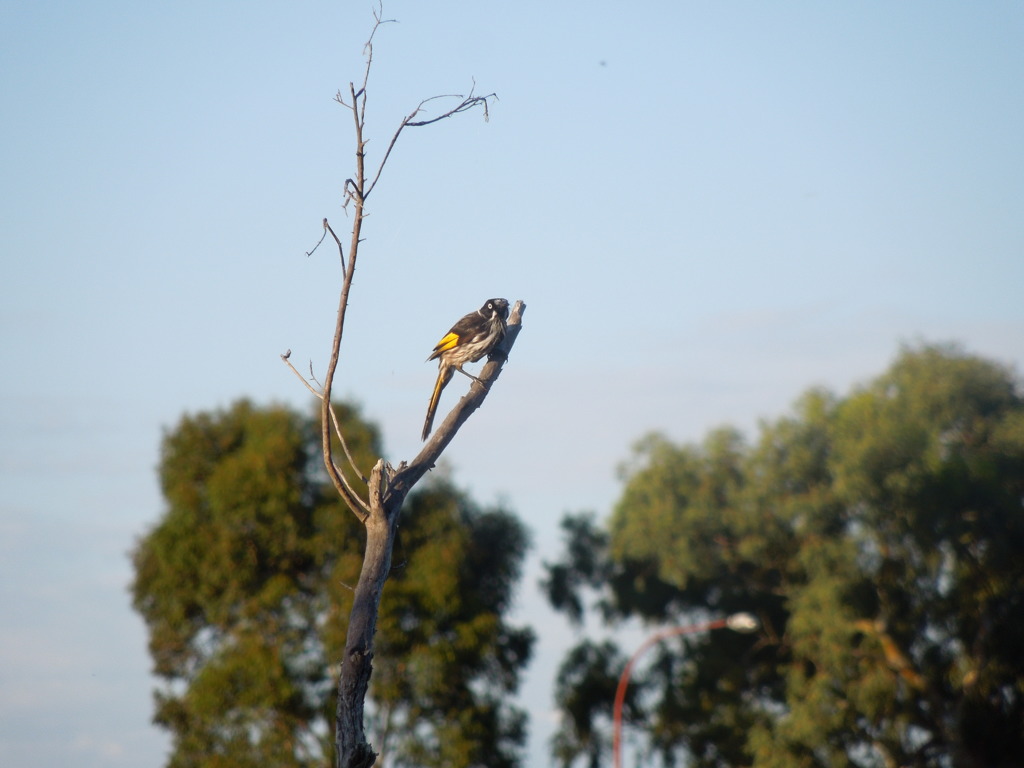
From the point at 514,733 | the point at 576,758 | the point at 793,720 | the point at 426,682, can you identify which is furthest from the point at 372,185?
the point at 576,758

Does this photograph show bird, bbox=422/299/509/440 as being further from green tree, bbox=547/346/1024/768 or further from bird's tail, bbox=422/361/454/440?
green tree, bbox=547/346/1024/768

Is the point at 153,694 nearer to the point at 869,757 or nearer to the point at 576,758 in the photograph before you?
the point at 576,758

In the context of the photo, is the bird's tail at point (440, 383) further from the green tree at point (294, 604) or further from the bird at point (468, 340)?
the green tree at point (294, 604)

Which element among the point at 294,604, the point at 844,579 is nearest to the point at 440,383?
the point at 294,604

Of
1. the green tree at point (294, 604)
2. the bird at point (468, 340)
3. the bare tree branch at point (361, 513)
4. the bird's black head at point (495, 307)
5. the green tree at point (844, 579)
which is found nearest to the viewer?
the bare tree branch at point (361, 513)

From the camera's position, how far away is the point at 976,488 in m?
31.5

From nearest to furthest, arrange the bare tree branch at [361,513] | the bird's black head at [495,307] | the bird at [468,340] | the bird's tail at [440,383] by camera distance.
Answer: the bare tree branch at [361,513]
the bird's tail at [440,383]
the bird at [468,340]
the bird's black head at [495,307]

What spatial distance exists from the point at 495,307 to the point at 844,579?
22.7 metres

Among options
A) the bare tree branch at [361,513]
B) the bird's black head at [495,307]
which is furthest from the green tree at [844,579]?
the bare tree branch at [361,513]

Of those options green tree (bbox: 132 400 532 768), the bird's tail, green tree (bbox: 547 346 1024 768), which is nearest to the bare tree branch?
the bird's tail

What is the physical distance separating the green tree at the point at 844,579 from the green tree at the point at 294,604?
732 centimetres

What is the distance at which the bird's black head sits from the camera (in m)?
11.3

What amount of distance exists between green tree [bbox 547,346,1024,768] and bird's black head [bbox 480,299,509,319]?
71.3 feet

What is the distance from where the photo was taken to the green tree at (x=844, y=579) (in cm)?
3084
